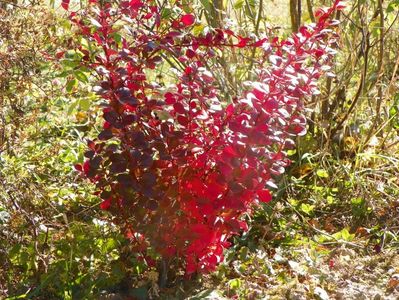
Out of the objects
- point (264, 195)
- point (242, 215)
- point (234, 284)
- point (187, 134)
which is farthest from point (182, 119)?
point (234, 284)

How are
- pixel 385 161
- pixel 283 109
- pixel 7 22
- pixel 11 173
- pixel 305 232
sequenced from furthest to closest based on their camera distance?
1. pixel 385 161
2. pixel 305 232
3. pixel 11 173
4. pixel 7 22
5. pixel 283 109

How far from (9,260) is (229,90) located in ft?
5.04

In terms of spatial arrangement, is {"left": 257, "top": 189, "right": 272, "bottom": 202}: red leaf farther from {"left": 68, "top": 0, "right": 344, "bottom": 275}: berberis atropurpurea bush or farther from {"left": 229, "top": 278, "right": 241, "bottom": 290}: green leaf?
{"left": 229, "top": 278, "right": 241, "bottom": 290}: green leaf

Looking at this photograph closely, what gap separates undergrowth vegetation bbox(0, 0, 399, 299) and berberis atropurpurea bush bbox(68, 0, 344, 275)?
10 cm

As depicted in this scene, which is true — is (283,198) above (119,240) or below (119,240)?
above

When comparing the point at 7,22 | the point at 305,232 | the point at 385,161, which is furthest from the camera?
the point at 385,161

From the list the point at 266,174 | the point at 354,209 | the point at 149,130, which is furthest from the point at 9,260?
the point at 354,209

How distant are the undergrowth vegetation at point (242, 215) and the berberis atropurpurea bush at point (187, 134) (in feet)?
0.34

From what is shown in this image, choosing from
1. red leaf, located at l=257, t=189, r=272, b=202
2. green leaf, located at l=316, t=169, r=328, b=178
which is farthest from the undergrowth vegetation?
red leaf, located at l=257, t=189, r=272, b=202

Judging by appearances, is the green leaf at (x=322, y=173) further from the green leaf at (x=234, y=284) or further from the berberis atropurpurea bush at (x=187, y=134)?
the berberis atropurpurea bush at (x=187, y=134)

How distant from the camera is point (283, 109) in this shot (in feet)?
9.30

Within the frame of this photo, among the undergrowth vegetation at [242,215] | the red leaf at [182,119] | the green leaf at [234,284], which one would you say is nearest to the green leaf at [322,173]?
the undergrowth vegetation at [242,215]

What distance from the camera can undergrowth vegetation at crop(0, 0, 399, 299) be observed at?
331 centimetres

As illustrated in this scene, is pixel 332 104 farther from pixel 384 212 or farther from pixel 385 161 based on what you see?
pixel 384 212
